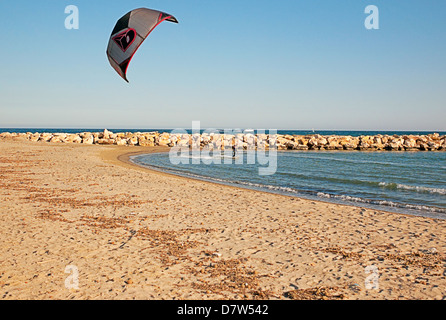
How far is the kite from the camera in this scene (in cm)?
904

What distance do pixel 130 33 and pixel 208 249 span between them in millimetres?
5824

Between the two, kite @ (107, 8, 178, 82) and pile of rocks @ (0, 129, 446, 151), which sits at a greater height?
kite @ (107, 8, 178, 82)

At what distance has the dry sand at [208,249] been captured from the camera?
5391 mm

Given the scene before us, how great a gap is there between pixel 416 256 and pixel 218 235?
4.19 meters

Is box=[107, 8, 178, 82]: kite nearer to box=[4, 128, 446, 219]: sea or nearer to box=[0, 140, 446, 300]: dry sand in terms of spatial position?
box=[0, 140, 446, 300]: dry sand

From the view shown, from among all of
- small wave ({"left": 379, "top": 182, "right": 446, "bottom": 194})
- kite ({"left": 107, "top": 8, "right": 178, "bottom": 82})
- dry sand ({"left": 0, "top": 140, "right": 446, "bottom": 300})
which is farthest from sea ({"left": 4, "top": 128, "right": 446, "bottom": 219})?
kite ({"left": 107, "top": 8, "right": 178, "bottom": 82})

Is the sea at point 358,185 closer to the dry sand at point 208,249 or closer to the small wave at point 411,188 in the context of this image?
the small wave at point 411,188

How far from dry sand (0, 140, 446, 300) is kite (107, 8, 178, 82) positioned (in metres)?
4.20

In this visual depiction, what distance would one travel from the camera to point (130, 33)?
909cm

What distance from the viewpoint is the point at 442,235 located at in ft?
28.9

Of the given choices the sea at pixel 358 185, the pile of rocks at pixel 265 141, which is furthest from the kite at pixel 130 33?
the pile of rocks at pixel 265 141

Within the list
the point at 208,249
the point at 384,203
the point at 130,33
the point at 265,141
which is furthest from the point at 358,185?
the point at 265,141

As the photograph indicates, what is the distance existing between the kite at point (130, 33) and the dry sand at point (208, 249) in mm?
4195
